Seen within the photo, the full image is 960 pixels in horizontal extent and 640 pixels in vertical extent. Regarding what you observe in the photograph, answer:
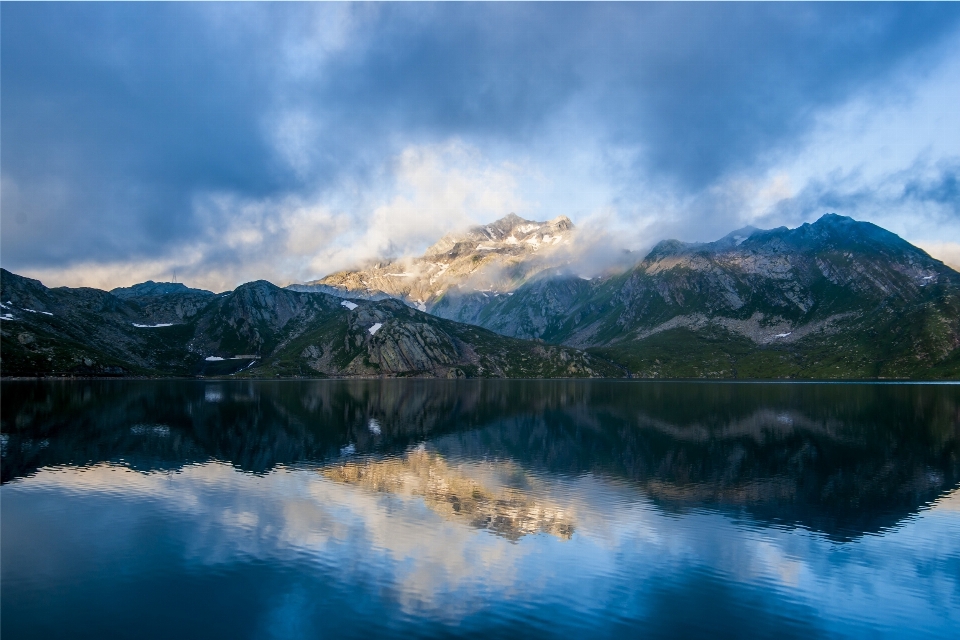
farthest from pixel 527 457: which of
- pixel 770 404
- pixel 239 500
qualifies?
pixel 770 404

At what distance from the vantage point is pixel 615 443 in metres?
92.6

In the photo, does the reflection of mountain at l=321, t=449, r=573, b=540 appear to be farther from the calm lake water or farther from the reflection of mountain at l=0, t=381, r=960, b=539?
the reflection of mountain at l=0, t=381, r=960, b=539

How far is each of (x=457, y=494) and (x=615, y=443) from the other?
1653 inches

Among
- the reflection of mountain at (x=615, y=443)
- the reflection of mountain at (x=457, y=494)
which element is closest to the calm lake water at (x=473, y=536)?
the reflection of mountain at (x=457, y=494)

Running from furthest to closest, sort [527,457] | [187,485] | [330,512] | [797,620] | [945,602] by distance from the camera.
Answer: [527,457] < [187,485] < [330,512] < [945,602] < [797,620]

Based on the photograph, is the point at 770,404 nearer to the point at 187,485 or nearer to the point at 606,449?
the point at 606,449

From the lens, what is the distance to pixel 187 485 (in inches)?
2338

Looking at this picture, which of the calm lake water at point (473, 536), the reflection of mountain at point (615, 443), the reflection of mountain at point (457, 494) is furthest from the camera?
the reflection of mountain at point (615, 443)

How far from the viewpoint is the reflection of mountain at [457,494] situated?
48.1 m

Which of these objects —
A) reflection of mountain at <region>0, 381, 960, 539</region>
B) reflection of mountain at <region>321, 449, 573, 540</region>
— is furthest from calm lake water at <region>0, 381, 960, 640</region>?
reflection of mountain at <region>0, 381, 960, 539</region>

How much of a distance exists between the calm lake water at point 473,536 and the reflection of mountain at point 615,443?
2.10 ft

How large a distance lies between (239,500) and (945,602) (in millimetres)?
55365

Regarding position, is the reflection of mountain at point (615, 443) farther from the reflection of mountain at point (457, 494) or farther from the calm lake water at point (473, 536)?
the reflection of mountain at point (457, 494)

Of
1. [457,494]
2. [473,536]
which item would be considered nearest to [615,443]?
[457,494]
